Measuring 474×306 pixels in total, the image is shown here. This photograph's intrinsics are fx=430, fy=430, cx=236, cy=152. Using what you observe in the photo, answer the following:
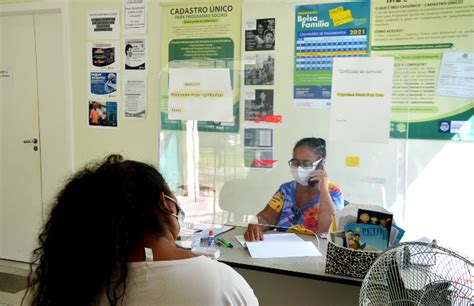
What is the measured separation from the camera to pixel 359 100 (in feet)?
7.41

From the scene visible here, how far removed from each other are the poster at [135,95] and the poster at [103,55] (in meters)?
0.15

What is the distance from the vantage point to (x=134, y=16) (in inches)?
122

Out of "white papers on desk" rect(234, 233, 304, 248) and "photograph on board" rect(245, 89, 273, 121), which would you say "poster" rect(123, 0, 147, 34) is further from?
"white papers on desk" rect(234, 233, 304, 248)

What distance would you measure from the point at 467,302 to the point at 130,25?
2.73 meters

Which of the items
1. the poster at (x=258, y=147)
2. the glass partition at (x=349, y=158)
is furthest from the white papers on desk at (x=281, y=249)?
the poster at (x=258, y=147)

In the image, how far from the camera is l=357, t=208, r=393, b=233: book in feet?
5.50

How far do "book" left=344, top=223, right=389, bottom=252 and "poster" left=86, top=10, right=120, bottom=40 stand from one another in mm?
2310

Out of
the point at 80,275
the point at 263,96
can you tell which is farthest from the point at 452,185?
the point at 80,275

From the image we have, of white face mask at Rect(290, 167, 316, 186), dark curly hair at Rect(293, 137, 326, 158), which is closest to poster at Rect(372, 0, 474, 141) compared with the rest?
dark curly hair at Rect(293, 137, 326, 158)

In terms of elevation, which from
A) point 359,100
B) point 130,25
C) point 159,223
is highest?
point 130,25

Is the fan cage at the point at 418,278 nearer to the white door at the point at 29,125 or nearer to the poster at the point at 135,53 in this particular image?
the poster at the point at 135,53

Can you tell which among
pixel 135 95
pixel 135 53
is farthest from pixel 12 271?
pixel 135 53

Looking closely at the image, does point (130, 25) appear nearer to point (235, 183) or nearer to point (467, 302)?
point (235, 183)

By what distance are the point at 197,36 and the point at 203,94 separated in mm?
619
